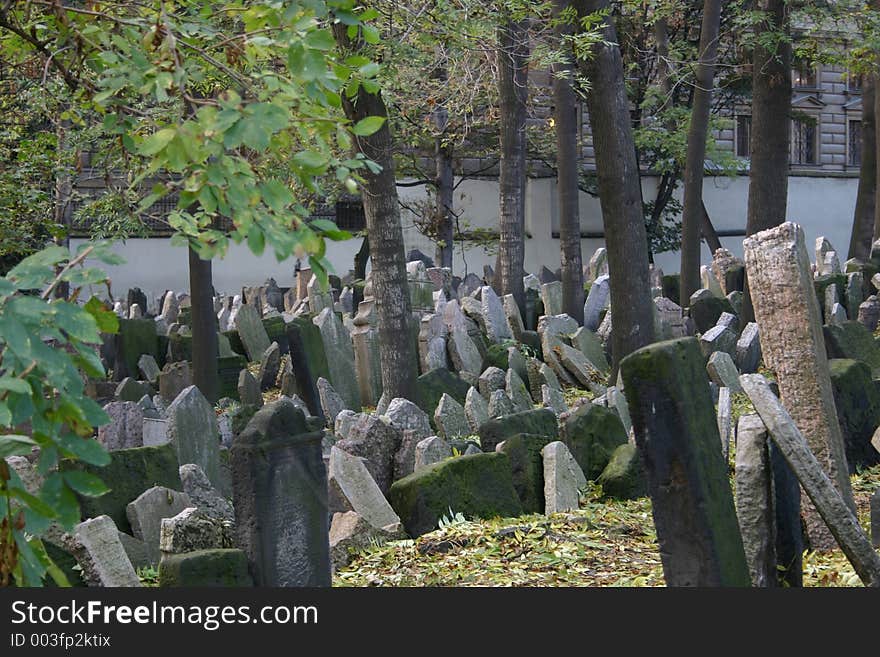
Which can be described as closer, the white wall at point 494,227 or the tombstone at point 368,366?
the tombstone at point 368,366

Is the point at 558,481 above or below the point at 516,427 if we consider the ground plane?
below

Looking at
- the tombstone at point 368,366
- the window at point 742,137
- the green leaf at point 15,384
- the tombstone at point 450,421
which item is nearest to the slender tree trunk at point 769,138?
the tombstone at point 368,366

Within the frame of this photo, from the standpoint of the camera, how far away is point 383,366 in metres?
10.5

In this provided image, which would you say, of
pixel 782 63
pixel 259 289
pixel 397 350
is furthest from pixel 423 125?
pixel 397 350

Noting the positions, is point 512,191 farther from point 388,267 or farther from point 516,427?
point 516,427

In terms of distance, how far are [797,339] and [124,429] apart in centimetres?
458

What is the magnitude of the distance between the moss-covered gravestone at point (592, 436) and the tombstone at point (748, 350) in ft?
13.9

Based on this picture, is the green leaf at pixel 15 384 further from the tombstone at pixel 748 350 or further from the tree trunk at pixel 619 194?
the tombstone at pixel 748 350

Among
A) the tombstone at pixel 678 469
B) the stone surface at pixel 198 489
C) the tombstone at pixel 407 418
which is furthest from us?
the tombstone at pixel 407 418

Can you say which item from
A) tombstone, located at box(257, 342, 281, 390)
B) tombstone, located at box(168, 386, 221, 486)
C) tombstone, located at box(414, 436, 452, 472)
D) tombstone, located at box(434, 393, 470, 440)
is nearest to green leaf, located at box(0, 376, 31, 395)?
tombstone, located at box(414, 436, 452, 472)

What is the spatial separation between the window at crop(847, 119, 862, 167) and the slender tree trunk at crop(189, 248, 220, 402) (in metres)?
32.4

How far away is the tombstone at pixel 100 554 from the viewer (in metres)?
5.27

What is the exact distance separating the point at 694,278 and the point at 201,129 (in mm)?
13738

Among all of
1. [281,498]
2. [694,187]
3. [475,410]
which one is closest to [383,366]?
[475,410]
